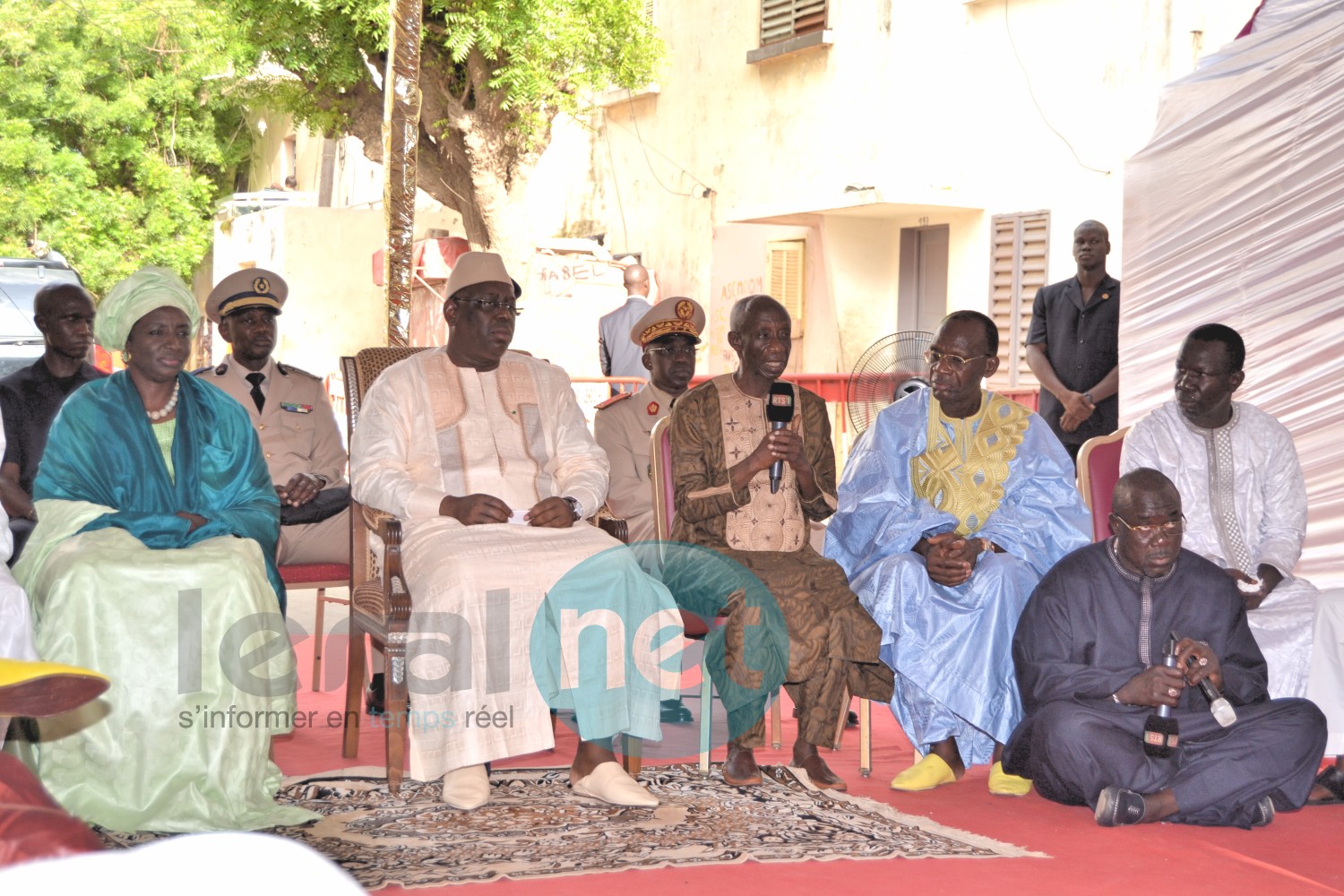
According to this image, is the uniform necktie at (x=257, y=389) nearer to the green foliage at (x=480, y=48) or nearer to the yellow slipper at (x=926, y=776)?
the yellow slipper at (x=926, y=776)

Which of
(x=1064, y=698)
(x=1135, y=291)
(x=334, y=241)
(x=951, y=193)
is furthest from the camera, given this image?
(x=334, y=241)

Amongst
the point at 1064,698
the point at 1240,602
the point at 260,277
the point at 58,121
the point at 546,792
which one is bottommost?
the point at 546,792

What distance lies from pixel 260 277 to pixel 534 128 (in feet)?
31.7

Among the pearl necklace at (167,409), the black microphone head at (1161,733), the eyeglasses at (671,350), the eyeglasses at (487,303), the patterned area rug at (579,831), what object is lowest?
the patterned area rug at (579,831)

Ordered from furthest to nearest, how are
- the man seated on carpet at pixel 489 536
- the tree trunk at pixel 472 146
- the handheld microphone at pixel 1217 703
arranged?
the tree trunk at pixel 472 146 → the man seated on carpet at pixel 489 536 → the handheld microphone at pixel 1217 703

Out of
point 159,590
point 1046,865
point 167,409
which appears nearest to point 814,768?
point 1046,865

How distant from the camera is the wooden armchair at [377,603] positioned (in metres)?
4.85

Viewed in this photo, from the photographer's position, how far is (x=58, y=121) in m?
29.1

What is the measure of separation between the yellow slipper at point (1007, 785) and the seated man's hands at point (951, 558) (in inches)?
27.4

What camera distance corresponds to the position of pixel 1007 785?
5.16 m

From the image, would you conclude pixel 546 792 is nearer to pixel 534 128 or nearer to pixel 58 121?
pixel 534 128

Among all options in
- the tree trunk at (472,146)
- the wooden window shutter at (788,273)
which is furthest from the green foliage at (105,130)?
the wooden window shutter at (788,273)

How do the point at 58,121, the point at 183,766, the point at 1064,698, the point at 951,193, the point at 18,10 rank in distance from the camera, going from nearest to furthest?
the point at 183,766
the point at 1064,698
the point at 951,193
the point at 18,10
the point at 58,121

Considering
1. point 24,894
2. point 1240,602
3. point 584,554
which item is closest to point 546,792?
point 584,554
